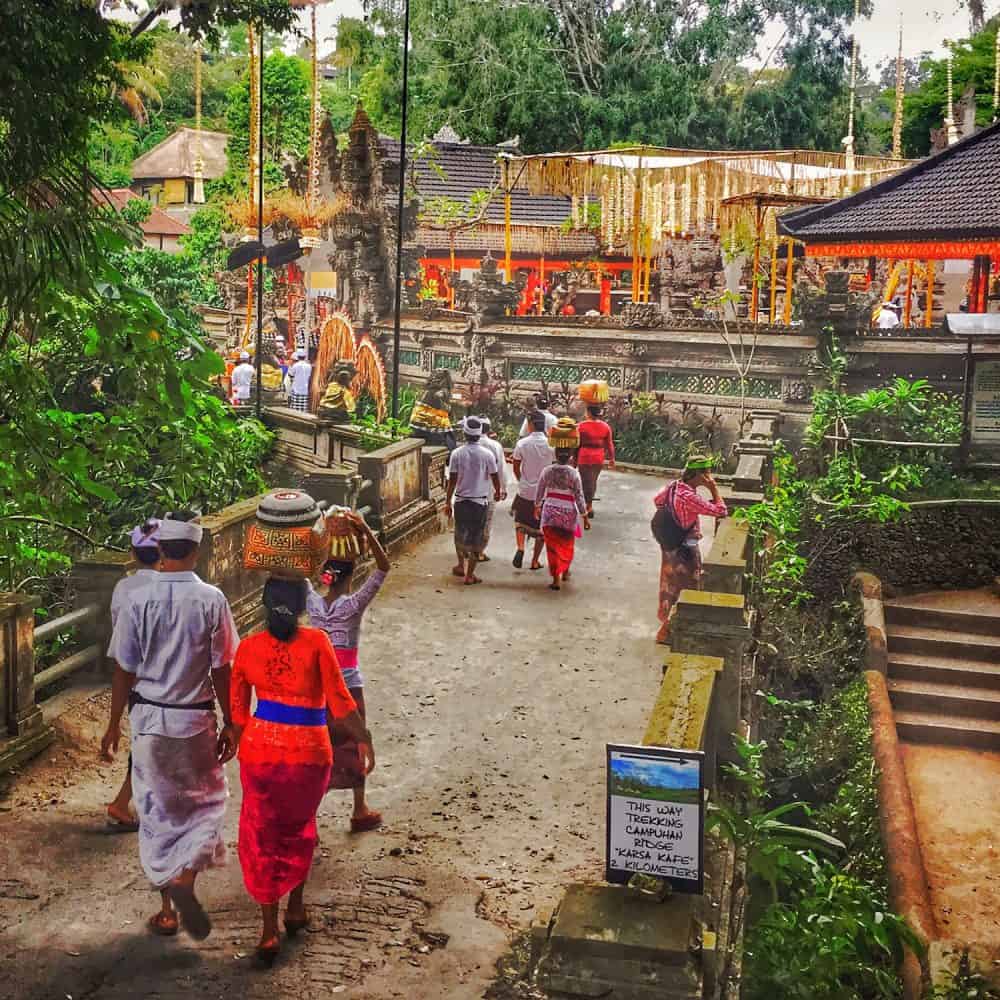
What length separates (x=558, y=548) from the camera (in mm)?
11977

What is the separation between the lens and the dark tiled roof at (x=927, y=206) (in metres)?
15.4

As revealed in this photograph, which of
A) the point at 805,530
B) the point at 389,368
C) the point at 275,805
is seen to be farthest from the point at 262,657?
the point at 389,368

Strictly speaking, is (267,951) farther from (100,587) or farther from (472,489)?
(472,489)

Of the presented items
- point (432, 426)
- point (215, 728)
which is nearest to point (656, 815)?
point (215, 728)

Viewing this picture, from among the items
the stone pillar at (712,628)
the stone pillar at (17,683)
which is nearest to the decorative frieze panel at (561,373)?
the stone pillar at (712,628)

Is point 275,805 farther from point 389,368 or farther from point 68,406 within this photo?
point 389,368

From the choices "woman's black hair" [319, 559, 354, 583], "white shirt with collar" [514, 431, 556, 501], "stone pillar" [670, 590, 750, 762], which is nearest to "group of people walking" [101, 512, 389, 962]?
"woman's black hair" [319, 559, 354, 583]

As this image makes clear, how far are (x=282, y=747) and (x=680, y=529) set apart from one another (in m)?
5.58

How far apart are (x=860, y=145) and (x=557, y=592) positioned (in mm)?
35215

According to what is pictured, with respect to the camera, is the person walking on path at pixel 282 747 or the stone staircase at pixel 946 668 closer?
the person walking on path at pixel 282 747

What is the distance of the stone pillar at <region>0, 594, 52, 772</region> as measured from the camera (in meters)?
7.52

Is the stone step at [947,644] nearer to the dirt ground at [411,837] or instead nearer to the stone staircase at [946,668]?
the stone staircase at [946,668]

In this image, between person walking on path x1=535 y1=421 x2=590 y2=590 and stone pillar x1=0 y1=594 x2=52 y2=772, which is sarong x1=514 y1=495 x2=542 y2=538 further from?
stone pillar x1=0 y1=594 x2=52 y2=772

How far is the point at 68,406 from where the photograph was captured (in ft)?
49.6
